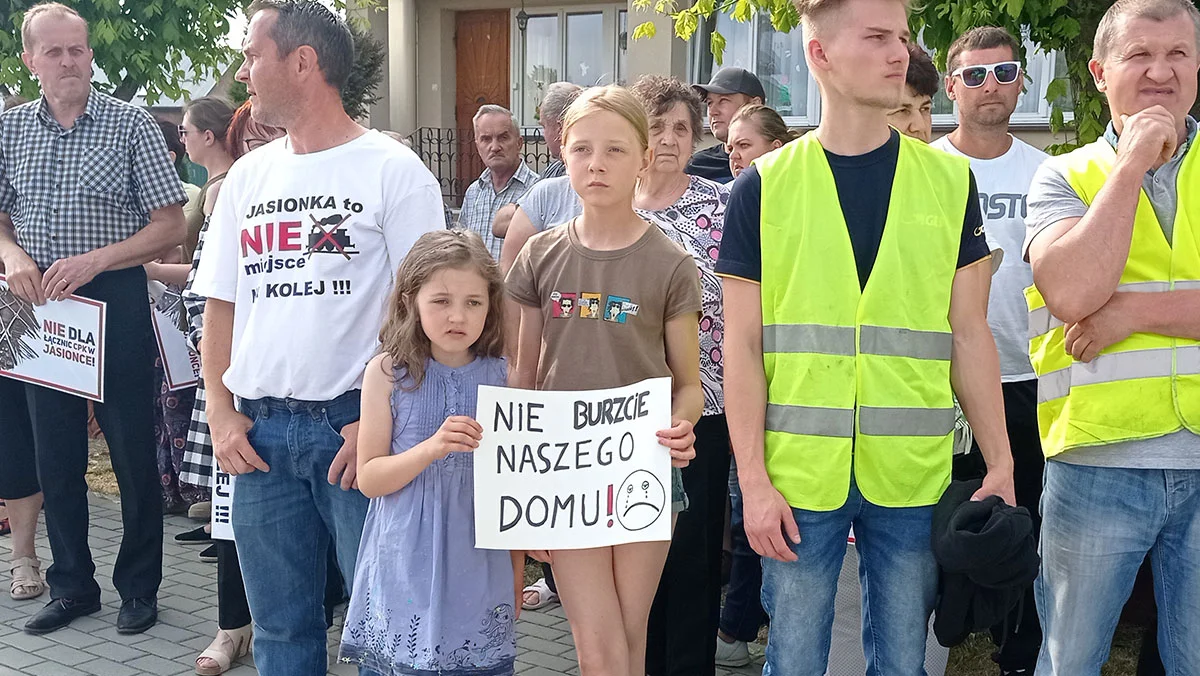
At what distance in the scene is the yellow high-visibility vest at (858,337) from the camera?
304 cm

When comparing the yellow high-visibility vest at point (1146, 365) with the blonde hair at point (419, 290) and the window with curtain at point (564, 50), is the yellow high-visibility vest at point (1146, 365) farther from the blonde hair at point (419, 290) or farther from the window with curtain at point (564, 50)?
the window with curtain at point (564, 50)

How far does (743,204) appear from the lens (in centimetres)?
313

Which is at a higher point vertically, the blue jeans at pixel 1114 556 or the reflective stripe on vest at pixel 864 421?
the reflective stripe on vest at pixel 864 421

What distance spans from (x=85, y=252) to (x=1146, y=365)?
4.35m

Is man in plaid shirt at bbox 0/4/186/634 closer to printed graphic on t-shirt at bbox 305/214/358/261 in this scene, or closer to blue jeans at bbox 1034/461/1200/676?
printed graphic on t-shirt at bbox 305/214/358/261

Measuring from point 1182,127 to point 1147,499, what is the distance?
0.99m

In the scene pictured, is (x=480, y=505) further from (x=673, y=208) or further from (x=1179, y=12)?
(x=1179, y=12)

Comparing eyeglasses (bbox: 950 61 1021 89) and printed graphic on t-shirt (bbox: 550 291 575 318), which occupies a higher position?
eyeglasses (bbox: 950 61 1021 89)

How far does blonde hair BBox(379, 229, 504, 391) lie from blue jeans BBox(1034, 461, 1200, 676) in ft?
5.47

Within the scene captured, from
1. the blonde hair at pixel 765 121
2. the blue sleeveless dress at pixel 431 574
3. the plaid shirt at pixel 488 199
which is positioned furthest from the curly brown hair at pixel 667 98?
the plaid shirt at pixel 488 199

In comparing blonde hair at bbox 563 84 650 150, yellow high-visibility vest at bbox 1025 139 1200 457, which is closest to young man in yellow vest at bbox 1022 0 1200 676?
yellow high-visibility vest at bbox 1025 139 1200 457

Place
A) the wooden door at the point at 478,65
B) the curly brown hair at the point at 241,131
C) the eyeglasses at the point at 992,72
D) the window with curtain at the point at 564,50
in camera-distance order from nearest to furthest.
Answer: the eyeglasses at the point at 992,72, the curly brown hair at the point at 241,131, the window with curtain at the point at 564,50, the wooden door at the point at 478,65

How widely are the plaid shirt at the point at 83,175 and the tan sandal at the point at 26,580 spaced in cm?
149

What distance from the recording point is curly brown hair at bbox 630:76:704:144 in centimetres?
474
